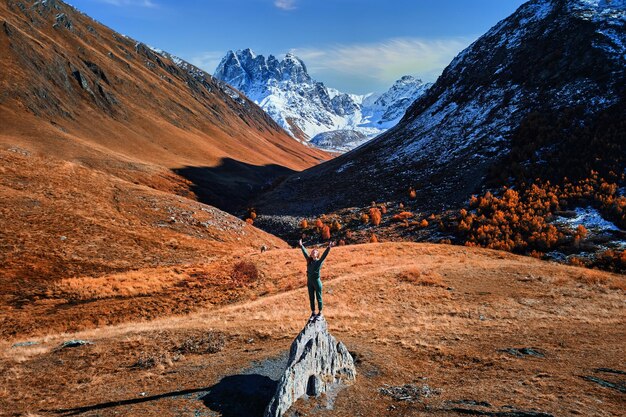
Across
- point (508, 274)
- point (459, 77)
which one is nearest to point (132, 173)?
point (508, 274)

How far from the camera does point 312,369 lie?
1204cm

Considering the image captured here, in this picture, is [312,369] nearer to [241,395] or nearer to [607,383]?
[241,395]

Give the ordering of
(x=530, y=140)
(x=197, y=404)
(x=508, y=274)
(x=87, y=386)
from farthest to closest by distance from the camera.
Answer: (x=530, y=140) < (x=508, y=274) < (x=87, y=386) < (x=197, y=404)

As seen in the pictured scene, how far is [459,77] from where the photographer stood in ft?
295

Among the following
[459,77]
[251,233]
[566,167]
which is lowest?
[251,233]

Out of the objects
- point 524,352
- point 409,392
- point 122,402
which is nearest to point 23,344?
point 122,402

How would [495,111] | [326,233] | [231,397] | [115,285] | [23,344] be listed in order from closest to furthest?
[231,397], [23,344], [115,285], [326,233], [495,111]

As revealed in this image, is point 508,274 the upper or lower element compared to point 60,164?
lower

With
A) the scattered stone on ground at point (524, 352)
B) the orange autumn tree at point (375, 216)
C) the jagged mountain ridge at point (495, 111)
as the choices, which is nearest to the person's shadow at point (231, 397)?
the scattered stone on ground at point (524, 352)

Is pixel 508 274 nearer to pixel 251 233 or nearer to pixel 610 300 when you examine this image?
pixel 610 300

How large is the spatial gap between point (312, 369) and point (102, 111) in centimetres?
9717

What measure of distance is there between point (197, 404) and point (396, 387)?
6.44 metres

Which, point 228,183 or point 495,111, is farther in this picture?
point 228,183

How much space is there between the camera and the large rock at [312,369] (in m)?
10.8
